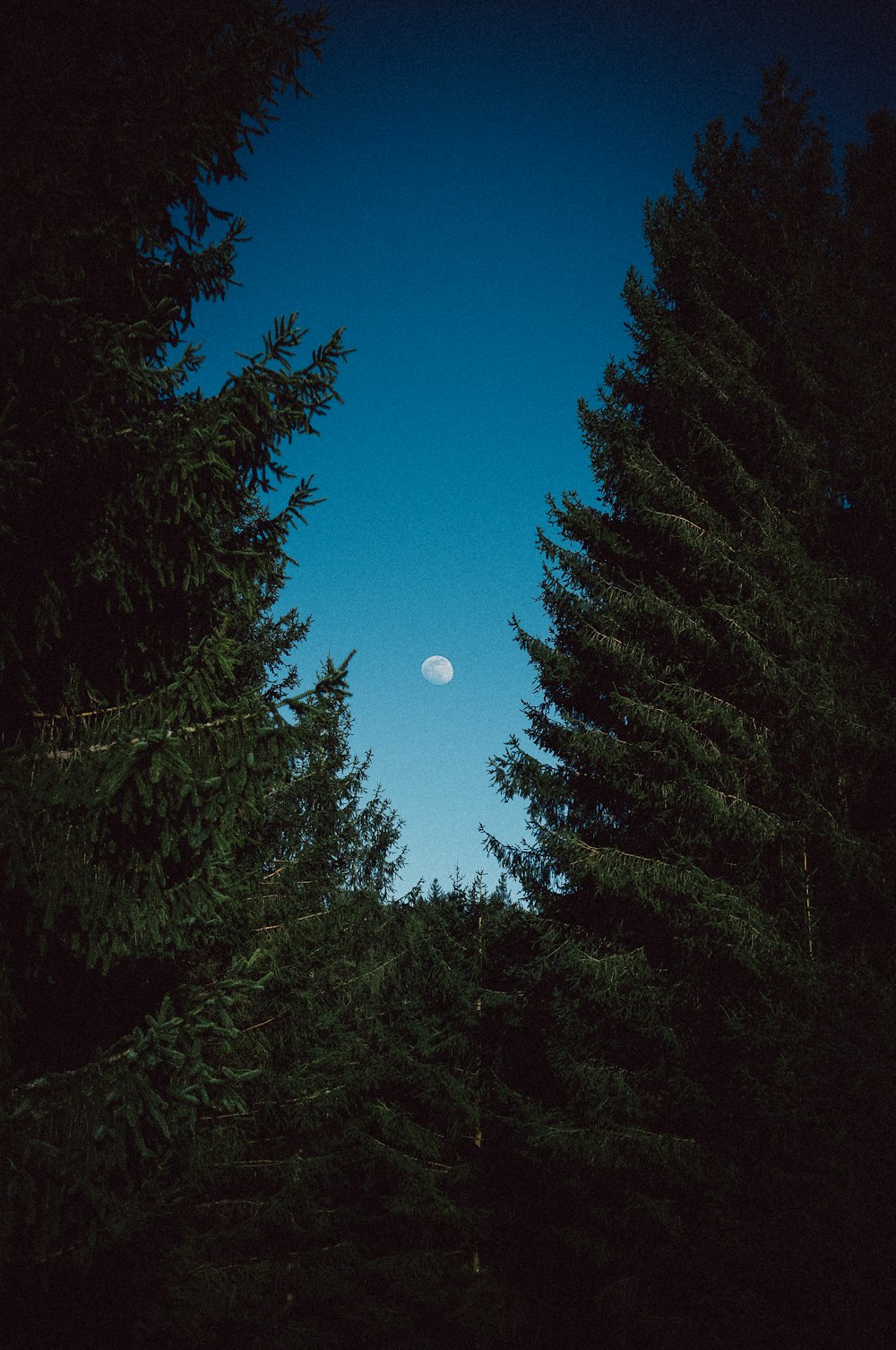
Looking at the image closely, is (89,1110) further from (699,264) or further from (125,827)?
(699,264)

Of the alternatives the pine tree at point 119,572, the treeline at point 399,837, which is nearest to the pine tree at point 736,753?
the treeline at point 399,837

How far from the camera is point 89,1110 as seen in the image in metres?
3.91

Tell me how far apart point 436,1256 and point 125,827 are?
10.8 meters

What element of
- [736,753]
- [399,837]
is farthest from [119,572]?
[399,837]

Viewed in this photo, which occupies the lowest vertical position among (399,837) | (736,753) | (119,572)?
(736,753)

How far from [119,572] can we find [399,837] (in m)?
11.9

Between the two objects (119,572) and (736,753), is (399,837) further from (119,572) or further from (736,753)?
(119,572)

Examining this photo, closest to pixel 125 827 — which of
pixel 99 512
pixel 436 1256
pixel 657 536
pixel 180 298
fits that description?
pixel 99 512

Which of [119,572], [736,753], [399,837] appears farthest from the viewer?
[399,837]

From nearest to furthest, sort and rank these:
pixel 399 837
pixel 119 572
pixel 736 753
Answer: pixel 119 572 → pixel 736 753 → pixel 399 837

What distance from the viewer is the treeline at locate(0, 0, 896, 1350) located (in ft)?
14.6

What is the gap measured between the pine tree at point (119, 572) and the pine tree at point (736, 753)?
165 inches

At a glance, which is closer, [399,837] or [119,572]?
[119,572]

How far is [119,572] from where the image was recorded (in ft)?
15.3
